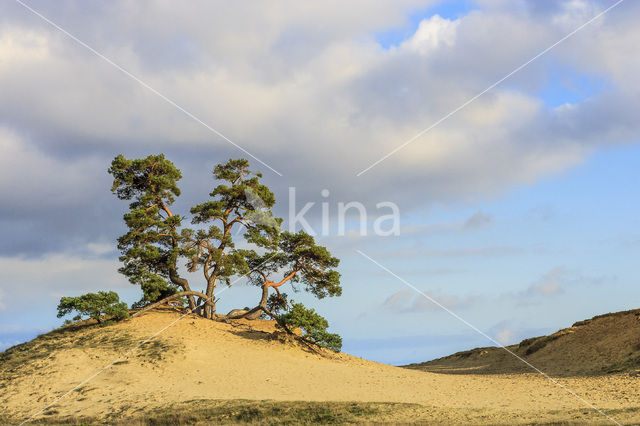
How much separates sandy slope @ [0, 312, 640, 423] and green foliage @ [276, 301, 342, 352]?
128 cm

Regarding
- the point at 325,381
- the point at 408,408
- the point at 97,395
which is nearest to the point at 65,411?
the point at 97,395

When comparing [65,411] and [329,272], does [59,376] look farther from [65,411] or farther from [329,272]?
[329,272]

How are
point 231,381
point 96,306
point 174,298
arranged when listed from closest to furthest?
point 231,381 < point 96,306 < point 174,298

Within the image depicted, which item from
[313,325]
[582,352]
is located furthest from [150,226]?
[582,352]

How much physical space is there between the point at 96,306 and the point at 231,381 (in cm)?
1181

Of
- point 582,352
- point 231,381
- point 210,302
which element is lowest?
point 231,381

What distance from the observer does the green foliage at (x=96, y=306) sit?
35.8 metres

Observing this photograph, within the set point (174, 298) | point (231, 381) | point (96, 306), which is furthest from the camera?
point (174, 298)

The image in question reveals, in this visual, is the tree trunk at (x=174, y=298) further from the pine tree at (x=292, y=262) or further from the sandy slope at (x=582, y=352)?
the sandy slope at (x=582, y=352)

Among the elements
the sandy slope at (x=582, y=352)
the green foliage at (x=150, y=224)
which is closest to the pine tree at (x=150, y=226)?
the green foliage at (x=150, y=224)

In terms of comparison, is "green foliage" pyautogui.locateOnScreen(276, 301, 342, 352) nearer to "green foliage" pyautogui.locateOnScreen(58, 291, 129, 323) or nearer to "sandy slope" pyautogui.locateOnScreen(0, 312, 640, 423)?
"sandy slope" pyautogui.locateOnScreen(0, 312, 640, 423)

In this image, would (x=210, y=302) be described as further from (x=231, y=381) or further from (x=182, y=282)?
(x=231, y=381)

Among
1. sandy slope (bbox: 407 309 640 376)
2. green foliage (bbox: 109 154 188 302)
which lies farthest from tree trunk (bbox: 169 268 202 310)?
sandy slope (bbox: 407 309 640 376)

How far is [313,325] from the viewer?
1475 inches
